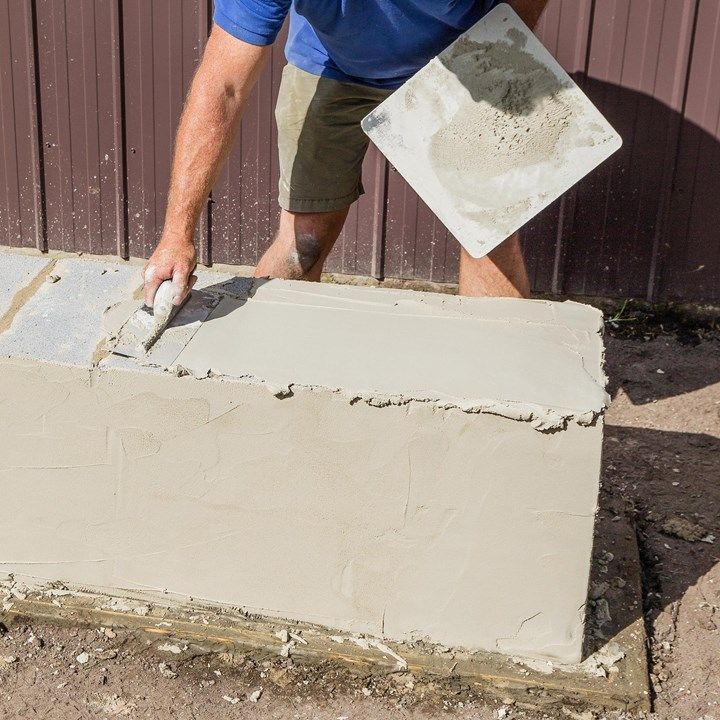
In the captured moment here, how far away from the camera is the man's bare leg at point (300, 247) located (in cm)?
322

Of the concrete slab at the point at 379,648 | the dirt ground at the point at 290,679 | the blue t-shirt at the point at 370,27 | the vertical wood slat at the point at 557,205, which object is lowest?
the dirt ground at the point at 290,679

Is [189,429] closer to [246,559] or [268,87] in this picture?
[246,559]

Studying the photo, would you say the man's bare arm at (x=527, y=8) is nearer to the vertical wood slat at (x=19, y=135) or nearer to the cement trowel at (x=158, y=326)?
the cement trowel at (x=158, y=326)

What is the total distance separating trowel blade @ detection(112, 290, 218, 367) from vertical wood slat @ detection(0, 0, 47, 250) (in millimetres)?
2270

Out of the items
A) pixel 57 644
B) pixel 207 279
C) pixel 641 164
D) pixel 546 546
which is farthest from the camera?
pixel 641 164

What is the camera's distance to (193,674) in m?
2.27

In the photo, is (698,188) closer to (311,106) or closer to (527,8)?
(527,8)

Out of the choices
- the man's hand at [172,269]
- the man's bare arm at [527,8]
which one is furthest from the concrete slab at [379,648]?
the man's bare arm at [527,8]

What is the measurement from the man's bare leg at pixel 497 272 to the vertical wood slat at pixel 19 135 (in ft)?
7.17

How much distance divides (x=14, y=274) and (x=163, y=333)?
52 centimetres

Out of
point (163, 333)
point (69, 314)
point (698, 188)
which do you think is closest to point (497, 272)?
point (163, 333)

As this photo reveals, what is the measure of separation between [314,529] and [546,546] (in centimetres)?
49

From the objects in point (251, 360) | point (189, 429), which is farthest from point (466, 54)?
point (189, 429)

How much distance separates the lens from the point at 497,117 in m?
2.75
